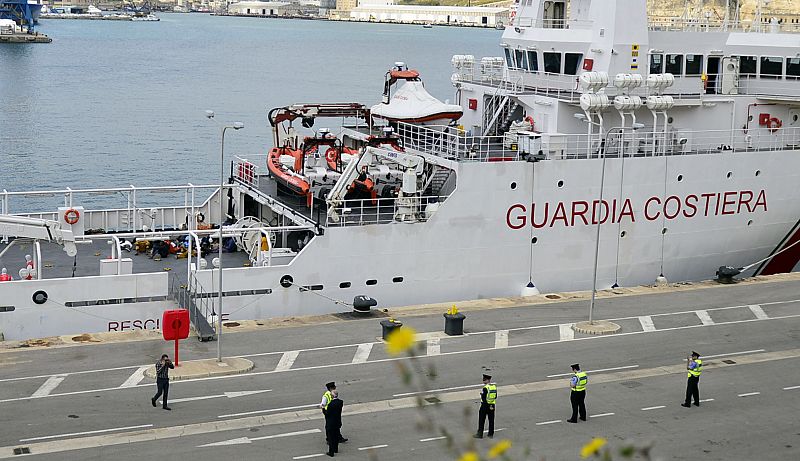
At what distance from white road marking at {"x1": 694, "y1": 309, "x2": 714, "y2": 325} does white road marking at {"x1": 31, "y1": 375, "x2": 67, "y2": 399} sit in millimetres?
15205

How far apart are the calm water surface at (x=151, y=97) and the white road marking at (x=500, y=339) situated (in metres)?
39.0

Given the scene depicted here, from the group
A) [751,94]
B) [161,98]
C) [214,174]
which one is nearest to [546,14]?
[751,94]

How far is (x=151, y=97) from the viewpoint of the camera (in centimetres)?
10362

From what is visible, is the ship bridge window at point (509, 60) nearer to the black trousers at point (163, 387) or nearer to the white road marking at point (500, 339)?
the white road marking at point (500, 339)

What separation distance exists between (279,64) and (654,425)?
136 metres

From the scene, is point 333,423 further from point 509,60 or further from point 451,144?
point 509,60

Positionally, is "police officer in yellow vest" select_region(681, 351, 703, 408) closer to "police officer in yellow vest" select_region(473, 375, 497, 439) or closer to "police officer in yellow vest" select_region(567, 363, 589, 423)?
"police officer in yellow vest" select_region(567, 363, 589, 423)

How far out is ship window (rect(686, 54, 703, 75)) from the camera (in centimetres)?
3379

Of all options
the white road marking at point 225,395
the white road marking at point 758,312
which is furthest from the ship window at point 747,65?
the white road marking at point 225,395

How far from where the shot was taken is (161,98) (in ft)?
337

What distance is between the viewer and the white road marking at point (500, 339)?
81.1 ft

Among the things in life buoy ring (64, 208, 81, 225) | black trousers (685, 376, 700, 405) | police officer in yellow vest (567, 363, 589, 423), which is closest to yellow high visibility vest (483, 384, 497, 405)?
police officer in yellow vest (567, 363, 589, 423)

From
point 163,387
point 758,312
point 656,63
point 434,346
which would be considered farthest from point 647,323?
point 163,387

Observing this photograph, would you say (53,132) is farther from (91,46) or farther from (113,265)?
(91,46)
